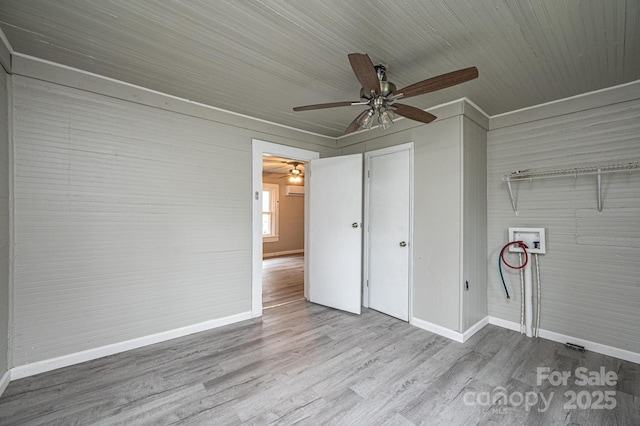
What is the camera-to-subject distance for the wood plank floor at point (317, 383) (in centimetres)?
172

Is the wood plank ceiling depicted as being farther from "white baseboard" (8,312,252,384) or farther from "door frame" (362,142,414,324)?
"white baseboard" (8,312,252,384)

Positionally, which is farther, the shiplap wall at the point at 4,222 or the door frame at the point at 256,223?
the door frame at the point at 256,223

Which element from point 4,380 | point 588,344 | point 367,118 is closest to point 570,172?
point 588,344

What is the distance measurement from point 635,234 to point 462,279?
1480 mm

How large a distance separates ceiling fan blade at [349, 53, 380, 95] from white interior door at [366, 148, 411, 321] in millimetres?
1658

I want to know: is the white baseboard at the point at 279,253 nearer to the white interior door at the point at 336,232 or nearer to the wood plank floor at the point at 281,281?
the wood plank floor at the point at 281,281

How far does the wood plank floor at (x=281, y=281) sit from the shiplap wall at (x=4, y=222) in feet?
7.77

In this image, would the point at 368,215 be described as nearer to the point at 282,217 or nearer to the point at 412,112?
the point at 412,112

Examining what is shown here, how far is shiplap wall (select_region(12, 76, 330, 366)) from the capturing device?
2.12 metres

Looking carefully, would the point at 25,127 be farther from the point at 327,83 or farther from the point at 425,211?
the point at 425,211

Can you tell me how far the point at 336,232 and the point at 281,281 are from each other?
2.00 metres

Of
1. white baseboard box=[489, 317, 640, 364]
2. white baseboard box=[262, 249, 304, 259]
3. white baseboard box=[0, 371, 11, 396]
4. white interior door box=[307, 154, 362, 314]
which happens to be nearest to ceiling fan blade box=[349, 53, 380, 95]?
white interior door box=[307, 154, 362, 314]

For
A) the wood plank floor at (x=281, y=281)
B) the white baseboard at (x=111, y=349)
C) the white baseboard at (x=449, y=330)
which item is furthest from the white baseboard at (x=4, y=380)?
the white baseboard at (x=449, y=330)

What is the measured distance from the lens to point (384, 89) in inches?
76.0
